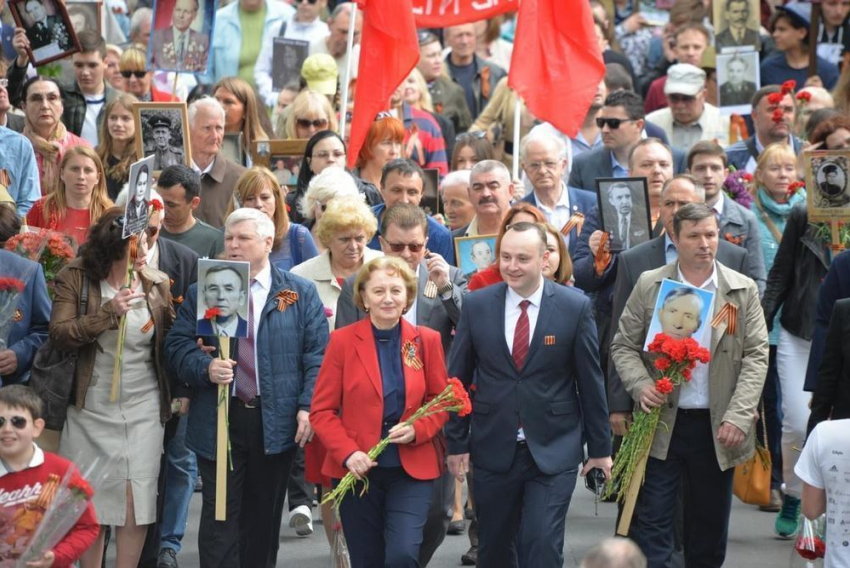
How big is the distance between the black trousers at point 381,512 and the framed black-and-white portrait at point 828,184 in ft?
10.7

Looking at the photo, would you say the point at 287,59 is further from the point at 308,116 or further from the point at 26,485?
the point at 26,485

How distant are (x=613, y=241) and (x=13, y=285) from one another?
3.83 m

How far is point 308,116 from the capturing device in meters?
13.6

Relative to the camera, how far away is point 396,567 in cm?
890

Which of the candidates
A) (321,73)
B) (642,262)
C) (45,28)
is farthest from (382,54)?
(642,262)

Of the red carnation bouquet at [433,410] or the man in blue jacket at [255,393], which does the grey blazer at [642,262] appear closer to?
the red carnation bouquet at [433,410]

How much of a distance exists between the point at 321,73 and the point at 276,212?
4043 millimetres

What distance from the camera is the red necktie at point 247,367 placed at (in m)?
9.63

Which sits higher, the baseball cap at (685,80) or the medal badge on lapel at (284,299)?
the baseball cap at (685,80)

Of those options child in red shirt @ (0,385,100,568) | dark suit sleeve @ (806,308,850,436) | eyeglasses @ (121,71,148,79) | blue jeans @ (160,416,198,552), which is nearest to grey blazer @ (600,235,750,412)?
dark suit sleeve @ (806,308,850,436)

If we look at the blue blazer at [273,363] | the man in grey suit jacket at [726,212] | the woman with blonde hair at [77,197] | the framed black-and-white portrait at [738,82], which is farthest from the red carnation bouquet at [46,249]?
the framed black-and-white portrait at [738,82]

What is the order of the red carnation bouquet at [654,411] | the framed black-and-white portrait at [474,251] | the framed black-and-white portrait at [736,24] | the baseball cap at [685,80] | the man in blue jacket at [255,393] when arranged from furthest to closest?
1. the framed black-and-white portrait at [736,24]
2. the baseball cap at [685,80]
3. the framed black-and-white portrait at [474,251]
4. the man in blue jacket at [255,393]
5. the red carnation bouquet at [654,411]

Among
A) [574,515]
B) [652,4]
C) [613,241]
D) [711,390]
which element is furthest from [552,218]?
[652,4]

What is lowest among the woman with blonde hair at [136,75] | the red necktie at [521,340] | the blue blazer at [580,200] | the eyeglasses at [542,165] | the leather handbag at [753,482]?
the leather handbag at [753,482]
